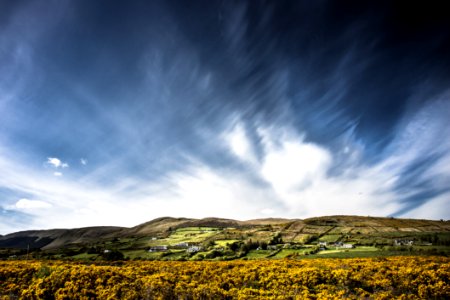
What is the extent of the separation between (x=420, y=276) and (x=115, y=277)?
19795mm

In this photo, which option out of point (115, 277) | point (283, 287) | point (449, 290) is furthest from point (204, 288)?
point (449, 290)

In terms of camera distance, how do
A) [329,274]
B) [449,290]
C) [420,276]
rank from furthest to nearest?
[329,274]
[420,276]
[449,290]

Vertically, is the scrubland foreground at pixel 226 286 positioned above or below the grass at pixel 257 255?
above

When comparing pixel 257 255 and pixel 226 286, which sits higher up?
pixel 226 286

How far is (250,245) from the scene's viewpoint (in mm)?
93938

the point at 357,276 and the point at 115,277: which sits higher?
the point at 115,277

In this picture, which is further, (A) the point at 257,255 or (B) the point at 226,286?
(A) the point at 257,255

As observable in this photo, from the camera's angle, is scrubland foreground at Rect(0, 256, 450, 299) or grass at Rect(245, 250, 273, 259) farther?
grass at Rect(245, 250, 273, 259)

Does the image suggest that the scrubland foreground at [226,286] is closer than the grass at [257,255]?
Yes

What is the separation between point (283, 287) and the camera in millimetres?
14375

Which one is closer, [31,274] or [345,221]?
[31,274]

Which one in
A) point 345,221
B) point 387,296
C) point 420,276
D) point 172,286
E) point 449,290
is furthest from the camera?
point 345,221

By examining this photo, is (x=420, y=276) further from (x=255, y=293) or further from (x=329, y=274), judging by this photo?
(x=255, y=293)

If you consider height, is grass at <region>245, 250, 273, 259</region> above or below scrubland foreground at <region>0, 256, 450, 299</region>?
below
